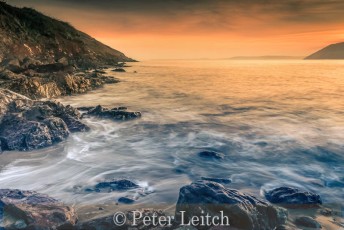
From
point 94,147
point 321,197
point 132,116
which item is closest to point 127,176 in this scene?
point 94,147

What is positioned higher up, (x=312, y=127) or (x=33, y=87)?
(x=33, y=87)

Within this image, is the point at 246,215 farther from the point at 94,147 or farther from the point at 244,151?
the point at 94,147

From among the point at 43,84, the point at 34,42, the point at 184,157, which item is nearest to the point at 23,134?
the point at 184,157

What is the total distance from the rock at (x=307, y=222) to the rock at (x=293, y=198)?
67 centimetres

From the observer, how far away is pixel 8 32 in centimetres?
6488

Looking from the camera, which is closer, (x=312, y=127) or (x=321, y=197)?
(x=321, y=197)

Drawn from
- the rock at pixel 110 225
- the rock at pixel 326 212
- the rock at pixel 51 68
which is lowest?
the rock at pixel 326 212

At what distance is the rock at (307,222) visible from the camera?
7117mm

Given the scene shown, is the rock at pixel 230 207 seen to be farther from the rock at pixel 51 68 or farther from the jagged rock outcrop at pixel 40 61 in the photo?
the rock at pixel 51 68

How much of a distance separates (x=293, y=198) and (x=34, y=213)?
20.5 ft

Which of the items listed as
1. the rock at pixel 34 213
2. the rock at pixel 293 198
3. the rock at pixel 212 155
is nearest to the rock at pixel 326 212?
the rock at pixel 293 198

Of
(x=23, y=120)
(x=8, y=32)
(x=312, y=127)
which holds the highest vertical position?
(x=8, y=32)

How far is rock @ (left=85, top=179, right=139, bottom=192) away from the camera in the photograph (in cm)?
928

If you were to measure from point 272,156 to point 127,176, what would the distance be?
6150 millimetres
